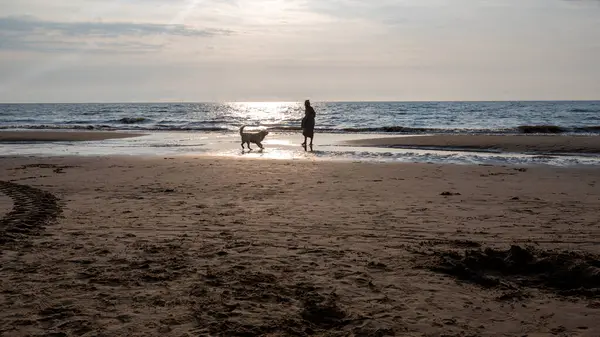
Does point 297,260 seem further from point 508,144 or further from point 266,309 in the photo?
point 508,144

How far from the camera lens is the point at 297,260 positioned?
5.12m

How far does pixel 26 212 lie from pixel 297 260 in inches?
171

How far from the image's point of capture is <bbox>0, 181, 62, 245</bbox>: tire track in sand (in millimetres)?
6078

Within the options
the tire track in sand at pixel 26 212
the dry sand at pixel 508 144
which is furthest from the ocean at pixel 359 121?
the tire track in sand at pixel 26 212

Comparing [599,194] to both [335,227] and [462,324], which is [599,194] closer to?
[335,227]

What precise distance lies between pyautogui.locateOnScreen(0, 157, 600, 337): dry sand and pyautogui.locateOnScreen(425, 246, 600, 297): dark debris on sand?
2 centimetres

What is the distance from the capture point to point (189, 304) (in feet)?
13.1

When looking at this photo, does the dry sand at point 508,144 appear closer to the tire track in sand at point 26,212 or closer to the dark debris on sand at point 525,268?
the dark debris on sand at point 525,268

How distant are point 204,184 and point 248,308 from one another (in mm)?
6401

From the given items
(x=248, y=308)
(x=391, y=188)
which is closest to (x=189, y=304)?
(x=248, y=308)

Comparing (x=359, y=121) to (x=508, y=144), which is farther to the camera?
(x=359, y=121)

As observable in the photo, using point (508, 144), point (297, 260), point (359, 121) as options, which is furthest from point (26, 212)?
point (359, 121)

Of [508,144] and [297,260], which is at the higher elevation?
[508,144]

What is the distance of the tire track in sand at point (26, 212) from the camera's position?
608 centimetres
